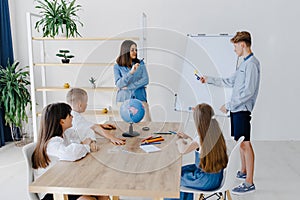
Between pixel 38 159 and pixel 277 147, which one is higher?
pixel 38 159

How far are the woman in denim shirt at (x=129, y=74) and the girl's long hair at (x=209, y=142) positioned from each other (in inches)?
36.6

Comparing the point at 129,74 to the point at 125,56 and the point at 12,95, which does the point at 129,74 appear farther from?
the point at 12,95

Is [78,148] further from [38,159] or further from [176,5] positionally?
[176,5]

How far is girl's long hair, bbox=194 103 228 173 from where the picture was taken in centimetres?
195

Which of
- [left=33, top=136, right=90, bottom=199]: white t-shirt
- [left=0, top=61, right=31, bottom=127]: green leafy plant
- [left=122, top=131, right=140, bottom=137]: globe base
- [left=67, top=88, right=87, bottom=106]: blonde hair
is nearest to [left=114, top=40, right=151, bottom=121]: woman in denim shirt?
[left=122, top=131, right=140, bottom=137]: globe base

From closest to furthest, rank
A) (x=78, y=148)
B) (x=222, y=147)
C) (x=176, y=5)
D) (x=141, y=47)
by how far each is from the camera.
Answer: (x=78, y=148) → (x=222, y=147) → (x=141, y=47) → (x=176, y=5)

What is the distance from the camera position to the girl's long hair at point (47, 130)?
179cm

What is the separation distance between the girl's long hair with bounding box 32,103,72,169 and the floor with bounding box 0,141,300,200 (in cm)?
108

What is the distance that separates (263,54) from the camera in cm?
424

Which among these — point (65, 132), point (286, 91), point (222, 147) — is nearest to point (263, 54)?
point (286, 91)

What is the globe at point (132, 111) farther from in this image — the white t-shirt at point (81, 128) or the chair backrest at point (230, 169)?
the chair backrest at point (230, 169)

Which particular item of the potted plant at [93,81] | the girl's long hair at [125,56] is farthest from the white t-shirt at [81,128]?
the potted plant at [93,81]

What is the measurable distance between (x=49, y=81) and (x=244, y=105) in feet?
9.18

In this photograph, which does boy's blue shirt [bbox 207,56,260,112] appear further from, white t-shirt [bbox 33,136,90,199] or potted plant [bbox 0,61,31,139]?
potted plant [bbox 0,61,31,139]
